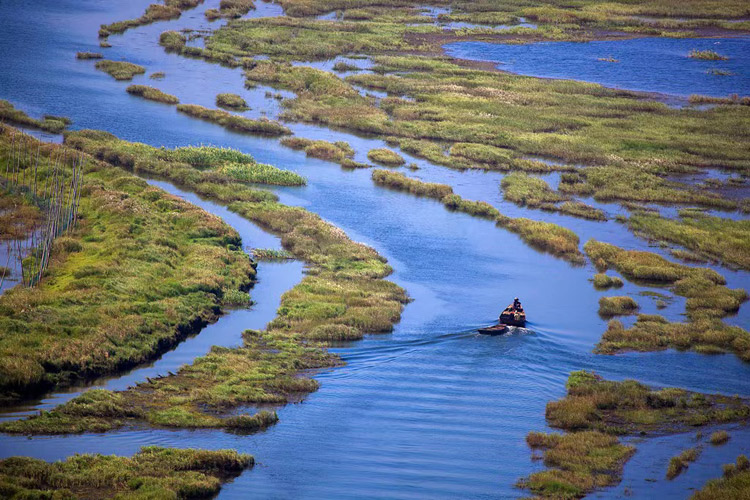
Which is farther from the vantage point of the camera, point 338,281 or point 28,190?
point 28,190

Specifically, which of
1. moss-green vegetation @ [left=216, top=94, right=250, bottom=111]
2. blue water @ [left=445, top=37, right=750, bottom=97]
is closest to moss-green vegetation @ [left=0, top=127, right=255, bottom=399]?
moss-green vegetation @ [left=216, top=94, right=250, bottom=111]

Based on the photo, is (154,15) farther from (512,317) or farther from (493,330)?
(493,330)

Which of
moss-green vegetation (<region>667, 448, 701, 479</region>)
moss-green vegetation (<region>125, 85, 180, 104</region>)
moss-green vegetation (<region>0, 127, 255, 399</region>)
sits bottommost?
moss-green vegetation (<region>667, 448, 701, 479</region>)

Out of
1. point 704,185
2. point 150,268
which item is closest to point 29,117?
point 150,268

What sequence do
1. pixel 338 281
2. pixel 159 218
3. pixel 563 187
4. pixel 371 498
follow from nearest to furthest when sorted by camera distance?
pixel 371 498 → pixel 338 281 → pixel 159 218 → pixel 563 187

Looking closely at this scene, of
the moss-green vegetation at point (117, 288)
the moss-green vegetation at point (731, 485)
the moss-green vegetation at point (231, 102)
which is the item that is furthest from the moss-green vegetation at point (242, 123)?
the moss-green vegetation at point (731, 485)

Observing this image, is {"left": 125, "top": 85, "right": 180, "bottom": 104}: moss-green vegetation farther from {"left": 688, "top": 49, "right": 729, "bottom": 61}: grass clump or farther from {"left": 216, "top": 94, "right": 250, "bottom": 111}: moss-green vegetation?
{"left": 688, "top": 49, "right": 729, "bottom": 61}: grass clump

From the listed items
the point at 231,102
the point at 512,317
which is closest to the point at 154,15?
the point at 231,102

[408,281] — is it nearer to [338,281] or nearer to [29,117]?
[338,281]
